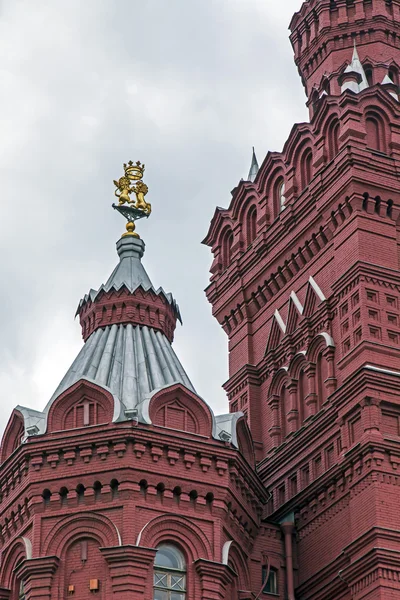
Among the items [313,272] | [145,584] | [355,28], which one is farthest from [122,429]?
[355,28]

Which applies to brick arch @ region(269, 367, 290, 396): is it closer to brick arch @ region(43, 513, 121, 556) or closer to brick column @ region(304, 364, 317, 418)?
brick column @ region(304, 364, 317, 418)

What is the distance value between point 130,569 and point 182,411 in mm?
4002

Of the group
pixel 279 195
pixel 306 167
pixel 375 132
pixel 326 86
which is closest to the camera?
pixel 375 132

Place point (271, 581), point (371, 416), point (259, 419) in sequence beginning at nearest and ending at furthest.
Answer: point (371, 416), point (271, 581), point (259, 419)

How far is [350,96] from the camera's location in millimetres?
40812

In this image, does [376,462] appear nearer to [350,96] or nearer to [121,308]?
[121,308]

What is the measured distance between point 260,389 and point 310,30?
1115 cm

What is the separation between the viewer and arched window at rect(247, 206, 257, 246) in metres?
44.4

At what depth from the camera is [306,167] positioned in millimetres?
42656

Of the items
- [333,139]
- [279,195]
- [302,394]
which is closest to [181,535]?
[302,394]

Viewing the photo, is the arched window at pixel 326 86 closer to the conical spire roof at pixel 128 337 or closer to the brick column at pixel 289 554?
the conical spire roof at pixel 128 337

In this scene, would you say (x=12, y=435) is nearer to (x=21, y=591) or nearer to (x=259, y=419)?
(x=21, y=591)

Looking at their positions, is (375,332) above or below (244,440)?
above

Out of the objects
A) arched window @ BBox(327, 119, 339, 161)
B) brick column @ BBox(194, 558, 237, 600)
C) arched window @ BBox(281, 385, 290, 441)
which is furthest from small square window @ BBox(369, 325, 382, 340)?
brick column @ BBox(194, 558, 237, 600)
